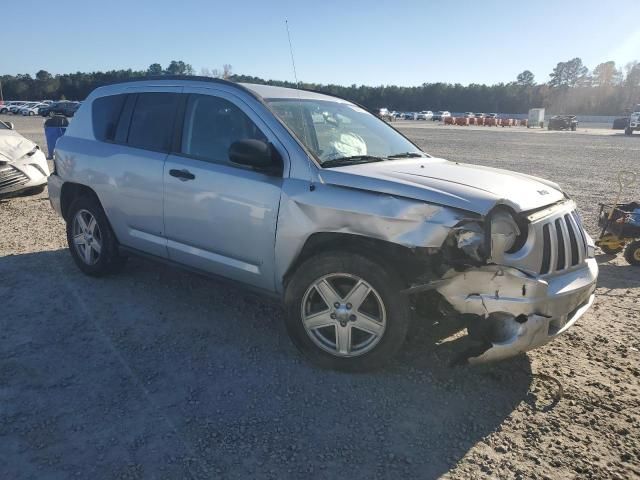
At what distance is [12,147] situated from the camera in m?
8.69

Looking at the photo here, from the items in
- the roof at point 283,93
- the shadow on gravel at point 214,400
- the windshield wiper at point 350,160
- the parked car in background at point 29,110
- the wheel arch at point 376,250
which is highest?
the parked car in background at point 29,110

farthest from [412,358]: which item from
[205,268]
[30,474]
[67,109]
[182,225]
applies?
[67,109]

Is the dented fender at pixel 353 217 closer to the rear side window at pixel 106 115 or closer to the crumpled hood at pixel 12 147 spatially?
the rear side window at pixel 106 115

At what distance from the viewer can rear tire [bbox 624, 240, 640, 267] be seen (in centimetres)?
588

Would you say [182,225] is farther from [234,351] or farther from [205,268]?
[234,351]

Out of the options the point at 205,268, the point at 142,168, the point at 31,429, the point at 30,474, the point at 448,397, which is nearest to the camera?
the point at 30,474

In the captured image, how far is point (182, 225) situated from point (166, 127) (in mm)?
887

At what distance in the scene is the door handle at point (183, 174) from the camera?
389 centimetres

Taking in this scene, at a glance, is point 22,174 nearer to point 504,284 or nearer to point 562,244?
point 504,284

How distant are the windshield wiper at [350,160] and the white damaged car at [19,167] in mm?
7017

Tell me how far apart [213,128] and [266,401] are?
214 centimetres

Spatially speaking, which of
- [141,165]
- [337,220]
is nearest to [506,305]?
[337,220]

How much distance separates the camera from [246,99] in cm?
375

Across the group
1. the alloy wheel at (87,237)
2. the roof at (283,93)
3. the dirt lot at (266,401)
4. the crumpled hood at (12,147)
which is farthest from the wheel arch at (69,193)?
the crumpled hood at (12,147)
